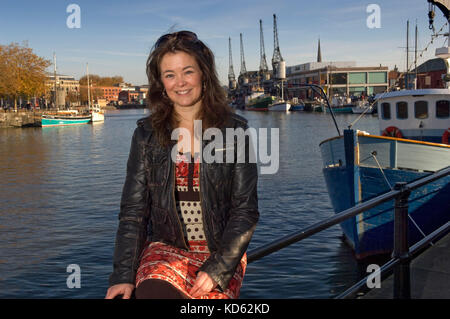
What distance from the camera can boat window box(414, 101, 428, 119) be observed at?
13539mm

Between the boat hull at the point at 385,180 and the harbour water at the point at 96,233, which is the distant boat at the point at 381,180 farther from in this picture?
the harbour water at the point at 96,233

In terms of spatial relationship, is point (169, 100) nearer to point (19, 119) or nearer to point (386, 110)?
point (386, 110)

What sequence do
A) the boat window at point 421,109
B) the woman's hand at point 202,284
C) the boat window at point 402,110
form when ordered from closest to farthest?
the woman's hand at point 202,284 < the boat window at point 421,109 < the boat window at point 402,110

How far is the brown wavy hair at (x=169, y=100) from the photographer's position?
268 centimetres

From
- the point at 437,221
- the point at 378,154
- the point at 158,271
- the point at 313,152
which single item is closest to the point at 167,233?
the point at 158,271

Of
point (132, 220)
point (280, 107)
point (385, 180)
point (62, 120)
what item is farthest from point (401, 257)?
point (280, 107)

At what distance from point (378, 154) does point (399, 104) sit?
3.58 metres

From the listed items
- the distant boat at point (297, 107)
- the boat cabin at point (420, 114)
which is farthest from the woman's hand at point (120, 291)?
the distant boat at point (297, 107)

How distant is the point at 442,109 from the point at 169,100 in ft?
40.6

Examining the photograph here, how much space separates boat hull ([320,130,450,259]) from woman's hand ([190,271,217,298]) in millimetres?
9232

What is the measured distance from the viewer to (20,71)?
240 feet

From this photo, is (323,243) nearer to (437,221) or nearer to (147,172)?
(437,221)

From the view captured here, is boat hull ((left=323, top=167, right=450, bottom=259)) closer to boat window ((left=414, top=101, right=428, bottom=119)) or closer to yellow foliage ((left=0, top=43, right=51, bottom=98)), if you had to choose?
boat window ((left=414, top=101, right=428, bottom=119))
